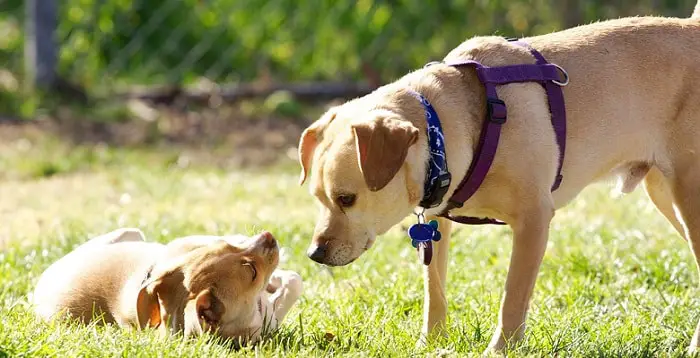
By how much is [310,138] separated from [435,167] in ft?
1.68

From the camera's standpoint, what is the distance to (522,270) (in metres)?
4.09

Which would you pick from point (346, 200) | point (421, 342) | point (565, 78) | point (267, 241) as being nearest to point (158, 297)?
point (267, 241)

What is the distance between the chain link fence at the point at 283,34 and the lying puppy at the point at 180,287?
6267 mm

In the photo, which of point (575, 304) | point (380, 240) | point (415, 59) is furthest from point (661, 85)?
point (415, 59)

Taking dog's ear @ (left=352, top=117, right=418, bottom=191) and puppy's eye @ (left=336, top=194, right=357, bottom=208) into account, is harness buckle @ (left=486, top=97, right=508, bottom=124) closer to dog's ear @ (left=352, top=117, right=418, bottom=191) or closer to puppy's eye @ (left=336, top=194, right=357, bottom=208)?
dog's ear @ (left=352, top=117, right=418, bottom=191)

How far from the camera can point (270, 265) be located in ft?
13.8

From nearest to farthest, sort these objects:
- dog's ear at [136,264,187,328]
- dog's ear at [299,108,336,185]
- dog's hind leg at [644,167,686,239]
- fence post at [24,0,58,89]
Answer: dog's ear at [136,264,187,328], dog's ear at [299,108,336,185], dog's hind leg at [644,167,686,239], fence post at [24,0,58,89]

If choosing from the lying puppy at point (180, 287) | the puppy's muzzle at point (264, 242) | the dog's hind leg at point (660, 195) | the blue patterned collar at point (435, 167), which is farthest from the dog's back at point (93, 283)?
the dog's hind leg at point (660, 195)

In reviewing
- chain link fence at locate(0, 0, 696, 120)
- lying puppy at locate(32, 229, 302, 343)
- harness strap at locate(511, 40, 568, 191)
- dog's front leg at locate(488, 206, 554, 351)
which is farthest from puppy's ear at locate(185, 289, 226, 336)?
chain link fence at locate(0, 0, 696, 120)

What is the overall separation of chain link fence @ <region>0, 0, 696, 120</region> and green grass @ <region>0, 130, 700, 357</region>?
2.50m

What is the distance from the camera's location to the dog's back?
14.1 ft

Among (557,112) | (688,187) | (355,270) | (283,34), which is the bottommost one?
(283,34)

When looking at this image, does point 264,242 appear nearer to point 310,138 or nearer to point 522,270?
point 310,138

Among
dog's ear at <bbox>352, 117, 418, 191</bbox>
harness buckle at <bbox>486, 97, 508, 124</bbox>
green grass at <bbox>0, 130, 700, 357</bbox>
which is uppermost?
dog's ear at <bbox>352, 117, 418, 191</bbox>
